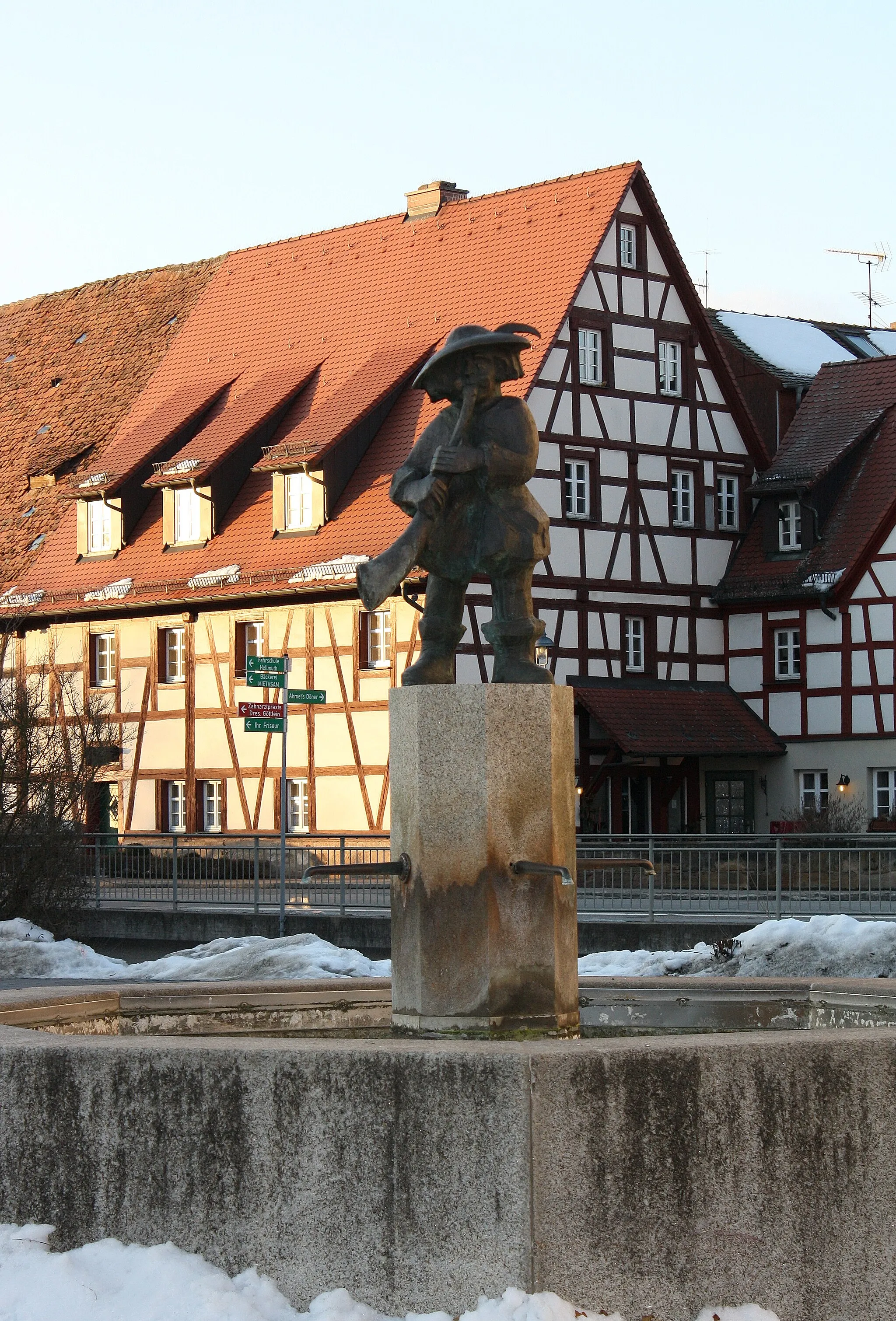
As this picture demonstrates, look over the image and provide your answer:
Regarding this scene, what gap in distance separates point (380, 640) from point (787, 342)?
1383 cm

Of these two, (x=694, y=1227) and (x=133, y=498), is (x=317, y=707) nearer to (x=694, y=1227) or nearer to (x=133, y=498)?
(x=133, y=498)

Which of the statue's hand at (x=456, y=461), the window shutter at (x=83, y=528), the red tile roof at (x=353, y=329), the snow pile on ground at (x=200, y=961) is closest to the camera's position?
the statue's hand at (x=456, y=461)

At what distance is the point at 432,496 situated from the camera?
7887 millimetres

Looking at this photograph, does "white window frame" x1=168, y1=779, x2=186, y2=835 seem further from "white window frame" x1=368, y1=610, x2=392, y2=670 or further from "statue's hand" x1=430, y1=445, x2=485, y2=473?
"statue's hand" x1=430, y1=445, x2=485, y2=473

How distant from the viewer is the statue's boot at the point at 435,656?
8023mm

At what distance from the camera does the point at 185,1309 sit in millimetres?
6051

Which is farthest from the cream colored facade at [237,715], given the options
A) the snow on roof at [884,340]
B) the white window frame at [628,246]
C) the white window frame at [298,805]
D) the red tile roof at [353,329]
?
the snow on roof at [884,340]

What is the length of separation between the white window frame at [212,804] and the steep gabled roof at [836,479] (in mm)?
9142

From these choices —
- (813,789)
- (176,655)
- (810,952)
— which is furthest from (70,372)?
(810,952)

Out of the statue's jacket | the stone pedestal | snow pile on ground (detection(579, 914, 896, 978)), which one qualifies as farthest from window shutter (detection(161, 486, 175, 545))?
the stone pedestal

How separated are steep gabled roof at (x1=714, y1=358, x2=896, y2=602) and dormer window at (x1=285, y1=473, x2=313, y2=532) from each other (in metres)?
7.28

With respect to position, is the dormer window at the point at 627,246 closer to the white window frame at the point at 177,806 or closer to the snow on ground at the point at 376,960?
the white window frame at the point at 177,806

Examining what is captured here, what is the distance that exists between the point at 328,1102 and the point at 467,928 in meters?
1.23

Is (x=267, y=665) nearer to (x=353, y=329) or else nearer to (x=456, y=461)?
(x=456, y=461)
